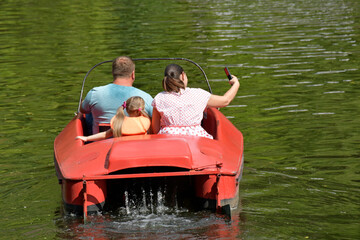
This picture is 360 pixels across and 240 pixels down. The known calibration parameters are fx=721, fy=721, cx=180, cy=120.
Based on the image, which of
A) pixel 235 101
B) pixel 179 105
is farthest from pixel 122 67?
pixel 235 101

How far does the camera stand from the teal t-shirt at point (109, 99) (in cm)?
714

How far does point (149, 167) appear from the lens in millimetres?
6207

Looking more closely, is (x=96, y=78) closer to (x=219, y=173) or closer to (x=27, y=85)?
(x=27, y=85)

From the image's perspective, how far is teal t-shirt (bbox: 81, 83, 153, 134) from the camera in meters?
7.14

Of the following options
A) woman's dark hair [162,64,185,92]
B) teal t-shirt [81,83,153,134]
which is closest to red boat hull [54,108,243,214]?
woman's dark hair [162,64,185,92]

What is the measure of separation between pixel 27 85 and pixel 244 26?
1012cm

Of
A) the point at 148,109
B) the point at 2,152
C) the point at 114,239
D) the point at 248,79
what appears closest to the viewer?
the point at 114,239

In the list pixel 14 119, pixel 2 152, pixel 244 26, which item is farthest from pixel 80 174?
pixel 244 26

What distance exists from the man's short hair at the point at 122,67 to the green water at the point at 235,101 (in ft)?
4.46

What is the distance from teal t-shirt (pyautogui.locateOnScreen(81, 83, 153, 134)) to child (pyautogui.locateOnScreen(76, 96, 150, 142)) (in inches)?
15.4

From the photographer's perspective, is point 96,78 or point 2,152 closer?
point 2,152

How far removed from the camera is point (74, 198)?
6.04m

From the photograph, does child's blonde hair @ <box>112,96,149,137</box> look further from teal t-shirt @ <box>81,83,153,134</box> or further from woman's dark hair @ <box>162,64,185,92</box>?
teal t-shirt @ <box>81,83,153,134</box>

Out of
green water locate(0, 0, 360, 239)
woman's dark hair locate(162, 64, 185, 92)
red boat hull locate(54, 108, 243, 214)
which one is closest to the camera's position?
red boat hull locate(54, 108, 243, 214)
